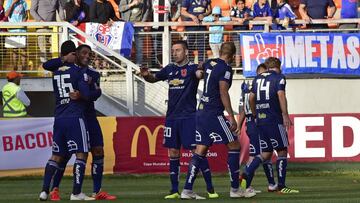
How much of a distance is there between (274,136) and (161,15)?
10417 mm

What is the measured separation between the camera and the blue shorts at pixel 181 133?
54.2ft

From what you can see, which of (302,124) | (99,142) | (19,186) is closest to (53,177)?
(99,142)

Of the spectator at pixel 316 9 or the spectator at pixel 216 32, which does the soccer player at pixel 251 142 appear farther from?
the spectator at pixel 316 9

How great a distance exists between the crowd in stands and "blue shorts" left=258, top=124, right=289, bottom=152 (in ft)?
28.0

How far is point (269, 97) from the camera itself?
1745 centimetres

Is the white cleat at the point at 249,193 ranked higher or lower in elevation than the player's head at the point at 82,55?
lower

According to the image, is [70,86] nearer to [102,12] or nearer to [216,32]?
[102,12]

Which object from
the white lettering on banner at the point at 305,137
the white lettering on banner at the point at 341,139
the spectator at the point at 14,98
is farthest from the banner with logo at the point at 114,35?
the white lettering on banner at the point at 341,139

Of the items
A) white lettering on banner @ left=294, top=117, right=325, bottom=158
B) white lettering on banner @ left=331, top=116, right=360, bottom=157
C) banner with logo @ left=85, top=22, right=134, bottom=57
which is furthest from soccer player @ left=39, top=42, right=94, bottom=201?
banner with logo @ left=85, top=22, right=134, bottom=57

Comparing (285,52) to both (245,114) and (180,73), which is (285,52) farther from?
(180,73)

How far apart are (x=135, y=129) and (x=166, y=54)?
318 cm

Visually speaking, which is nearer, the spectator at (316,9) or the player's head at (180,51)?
the player's head at (180,51)

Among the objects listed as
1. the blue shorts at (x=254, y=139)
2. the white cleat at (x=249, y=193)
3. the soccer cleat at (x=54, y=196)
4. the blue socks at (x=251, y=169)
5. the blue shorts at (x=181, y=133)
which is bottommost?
the white cleat at (x=249, y=193)

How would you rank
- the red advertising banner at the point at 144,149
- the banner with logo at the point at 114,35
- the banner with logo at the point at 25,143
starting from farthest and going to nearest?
the banner with logo at the point at 114,35 < the red advertising banner at the point at 144,149 < the banner with logo at the point at 25,143
